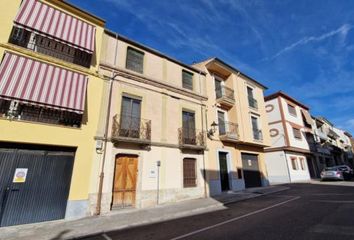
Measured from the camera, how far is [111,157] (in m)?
9.79

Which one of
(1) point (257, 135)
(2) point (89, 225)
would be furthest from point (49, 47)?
(1) point (257, 135)

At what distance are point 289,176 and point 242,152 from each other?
900 cm

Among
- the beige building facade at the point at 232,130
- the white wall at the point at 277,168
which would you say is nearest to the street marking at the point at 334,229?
the beige building facade at the point at 232,130

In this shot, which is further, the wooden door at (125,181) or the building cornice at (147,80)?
the building cornice at (147,80)

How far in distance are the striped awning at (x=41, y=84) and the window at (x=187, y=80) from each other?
7.42 m

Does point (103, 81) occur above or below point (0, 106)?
above

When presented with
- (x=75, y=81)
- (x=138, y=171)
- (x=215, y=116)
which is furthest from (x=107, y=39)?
(x=215, y=116)

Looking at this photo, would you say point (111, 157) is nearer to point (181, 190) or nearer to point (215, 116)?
point (181, 190)

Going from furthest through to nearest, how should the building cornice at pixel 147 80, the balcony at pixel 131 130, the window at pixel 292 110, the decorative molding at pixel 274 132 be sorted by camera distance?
the window at pixel 292 110, the decorative molding at pixel 274 132, the building cornice at pixel 147 80, the balcony at pixel 131 130

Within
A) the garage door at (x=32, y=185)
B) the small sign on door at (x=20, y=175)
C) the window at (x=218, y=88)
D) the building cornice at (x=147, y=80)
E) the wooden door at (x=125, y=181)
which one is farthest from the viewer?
the window at (x=218, y=88)

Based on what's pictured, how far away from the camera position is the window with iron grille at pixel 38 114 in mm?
7731

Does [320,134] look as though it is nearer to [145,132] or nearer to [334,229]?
[145,132]

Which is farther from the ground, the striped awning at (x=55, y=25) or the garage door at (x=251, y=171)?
the striped awning at (x=55, y=25)

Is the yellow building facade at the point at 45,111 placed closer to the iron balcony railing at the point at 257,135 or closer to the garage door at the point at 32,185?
the garage door at the point at 32,185
